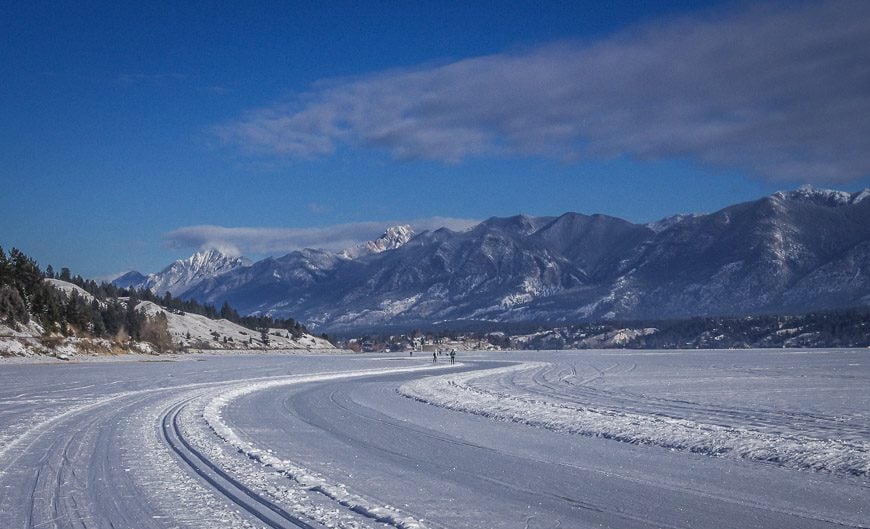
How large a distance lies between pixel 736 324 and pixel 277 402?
620ft

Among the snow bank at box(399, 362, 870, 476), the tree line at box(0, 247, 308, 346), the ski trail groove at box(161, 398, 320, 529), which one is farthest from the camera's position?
the tree line at box(0, 247, 308, 346)

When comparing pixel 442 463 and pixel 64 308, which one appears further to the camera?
pixel 64 308

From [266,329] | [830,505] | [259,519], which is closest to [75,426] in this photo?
[259,519]

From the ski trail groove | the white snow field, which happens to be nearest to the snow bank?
the white snow field

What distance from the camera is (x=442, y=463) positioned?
14.7 m

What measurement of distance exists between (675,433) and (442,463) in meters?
6.50

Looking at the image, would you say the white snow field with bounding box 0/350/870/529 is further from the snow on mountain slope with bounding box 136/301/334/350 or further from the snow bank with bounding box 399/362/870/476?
the snow on mountain slope with bounding box 136/301/334/350

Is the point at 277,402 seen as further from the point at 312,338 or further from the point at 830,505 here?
the point at 312,338

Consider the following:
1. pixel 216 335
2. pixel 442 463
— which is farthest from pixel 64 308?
pixel 442 463

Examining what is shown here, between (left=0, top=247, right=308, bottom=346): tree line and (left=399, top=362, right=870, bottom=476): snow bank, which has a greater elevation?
(left=0, top=247, right=308, bottom=346): tree line

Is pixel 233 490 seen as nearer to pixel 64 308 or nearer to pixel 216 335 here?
pixel 64 308

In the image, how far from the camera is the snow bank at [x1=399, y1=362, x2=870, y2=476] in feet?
46.9

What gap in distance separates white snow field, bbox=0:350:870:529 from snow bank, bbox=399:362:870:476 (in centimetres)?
8

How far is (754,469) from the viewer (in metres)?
13.7
